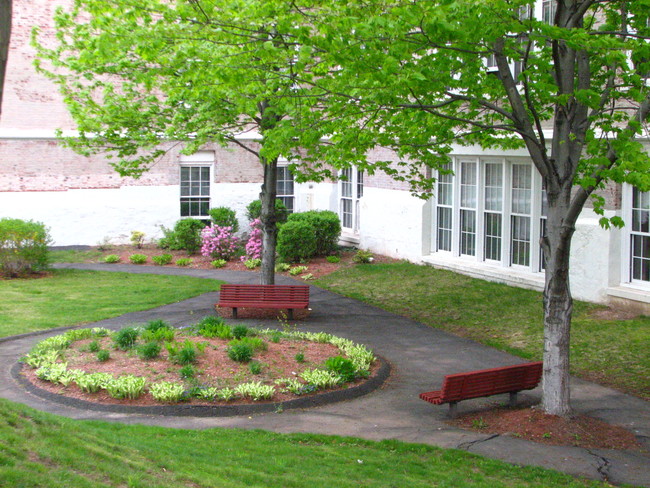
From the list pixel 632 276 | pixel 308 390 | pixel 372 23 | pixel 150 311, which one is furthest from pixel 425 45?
pixel 150 311

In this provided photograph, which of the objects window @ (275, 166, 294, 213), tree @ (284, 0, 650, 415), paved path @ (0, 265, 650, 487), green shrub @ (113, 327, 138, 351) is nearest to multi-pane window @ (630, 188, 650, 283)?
paved path @ (0, 265, 650, 487)

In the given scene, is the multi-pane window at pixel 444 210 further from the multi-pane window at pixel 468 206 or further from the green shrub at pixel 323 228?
the green shrub at pixel 323 228

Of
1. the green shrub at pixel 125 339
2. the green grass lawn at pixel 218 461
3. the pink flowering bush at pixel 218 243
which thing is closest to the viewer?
the green grass lawn at pixel 218 461

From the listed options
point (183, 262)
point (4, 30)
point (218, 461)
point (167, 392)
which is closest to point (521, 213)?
point (167, 392)

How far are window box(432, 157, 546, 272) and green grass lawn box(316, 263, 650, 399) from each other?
0.84 metres

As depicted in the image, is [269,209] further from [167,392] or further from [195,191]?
[195,191]

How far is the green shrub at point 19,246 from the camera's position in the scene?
2039 cm

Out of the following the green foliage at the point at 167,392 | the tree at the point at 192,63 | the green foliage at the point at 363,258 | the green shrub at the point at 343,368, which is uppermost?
the tree at the point at 192,63

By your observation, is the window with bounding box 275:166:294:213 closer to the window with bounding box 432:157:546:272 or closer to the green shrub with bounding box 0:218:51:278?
the window with bounding box 432:157:546:272

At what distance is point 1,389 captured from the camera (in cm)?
1072

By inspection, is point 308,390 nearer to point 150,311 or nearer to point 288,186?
point 150,311

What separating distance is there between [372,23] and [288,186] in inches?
782

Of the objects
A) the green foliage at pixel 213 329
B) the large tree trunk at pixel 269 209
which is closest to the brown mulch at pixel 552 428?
the green foliage at pixel 213 329

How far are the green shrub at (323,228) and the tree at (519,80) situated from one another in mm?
12284
